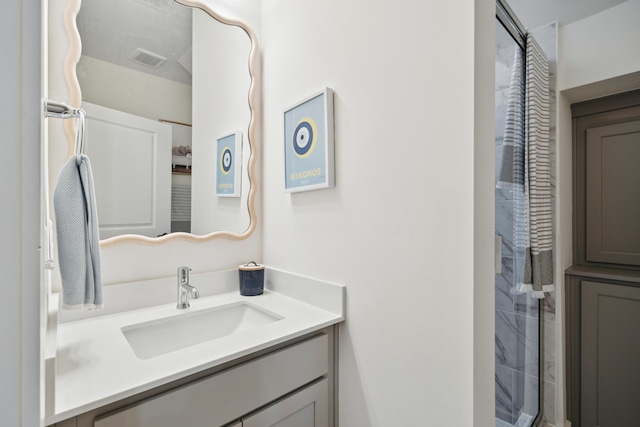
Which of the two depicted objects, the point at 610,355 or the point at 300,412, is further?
the point at 610,355

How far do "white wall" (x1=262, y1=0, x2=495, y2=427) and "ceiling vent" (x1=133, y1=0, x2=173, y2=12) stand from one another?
593 millimetres

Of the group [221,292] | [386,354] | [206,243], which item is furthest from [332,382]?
[206,243]

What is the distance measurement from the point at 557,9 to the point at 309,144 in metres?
1.53

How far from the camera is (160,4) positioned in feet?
4.18

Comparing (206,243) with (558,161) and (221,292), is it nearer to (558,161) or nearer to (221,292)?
(221,292)

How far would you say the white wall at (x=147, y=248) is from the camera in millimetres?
1047

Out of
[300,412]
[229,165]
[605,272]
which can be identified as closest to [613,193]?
[605,272]

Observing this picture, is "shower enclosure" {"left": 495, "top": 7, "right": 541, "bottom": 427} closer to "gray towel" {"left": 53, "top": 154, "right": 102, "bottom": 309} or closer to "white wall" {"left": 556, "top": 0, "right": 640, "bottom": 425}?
"white wall" {"left": 556, "top": 0, "right": 640, "bottom": 425}

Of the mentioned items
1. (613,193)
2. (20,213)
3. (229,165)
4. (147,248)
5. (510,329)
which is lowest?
(510,329)

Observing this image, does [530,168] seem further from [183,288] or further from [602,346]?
[183,288]

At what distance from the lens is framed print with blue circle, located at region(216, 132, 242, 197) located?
145cm

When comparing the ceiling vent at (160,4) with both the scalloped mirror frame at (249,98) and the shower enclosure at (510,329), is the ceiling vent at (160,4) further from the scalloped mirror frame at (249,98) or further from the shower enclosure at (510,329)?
the shower enclosure at (510,329)

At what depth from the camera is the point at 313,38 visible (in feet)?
4.12

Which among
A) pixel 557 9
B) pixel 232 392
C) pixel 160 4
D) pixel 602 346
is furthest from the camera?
pixel 602 346
